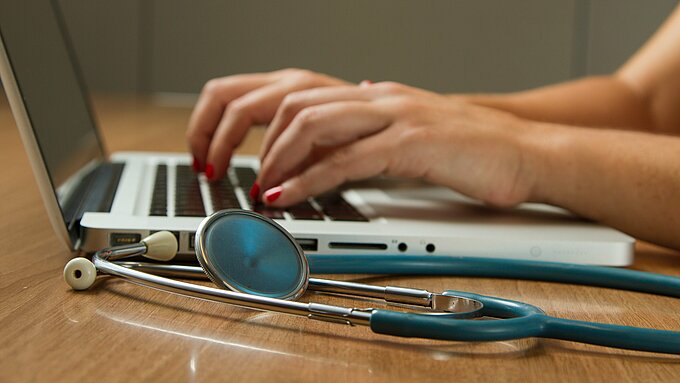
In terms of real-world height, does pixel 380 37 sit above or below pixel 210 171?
below

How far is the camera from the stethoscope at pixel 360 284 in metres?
0.43

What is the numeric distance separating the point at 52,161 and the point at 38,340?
37cm

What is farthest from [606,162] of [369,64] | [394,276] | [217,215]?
[369,64]

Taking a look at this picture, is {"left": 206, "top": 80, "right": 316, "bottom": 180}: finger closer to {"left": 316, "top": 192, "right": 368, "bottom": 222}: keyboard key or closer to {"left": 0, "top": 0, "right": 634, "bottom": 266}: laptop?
{"left": 0, "top": 0, "right": 634, "bottom": 266}: laptop

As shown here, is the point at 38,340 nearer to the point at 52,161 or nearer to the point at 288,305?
the point at 288,305

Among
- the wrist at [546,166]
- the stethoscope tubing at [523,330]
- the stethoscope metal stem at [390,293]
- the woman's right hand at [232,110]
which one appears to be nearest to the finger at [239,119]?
the woman's right hand at [232,110]

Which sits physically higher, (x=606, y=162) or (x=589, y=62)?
(x=606, y=162)

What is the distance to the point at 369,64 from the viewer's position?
137 inches

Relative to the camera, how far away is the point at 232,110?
38.6 inches

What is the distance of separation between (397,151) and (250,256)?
31 centimetres

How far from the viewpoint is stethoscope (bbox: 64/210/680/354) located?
16.8 inches

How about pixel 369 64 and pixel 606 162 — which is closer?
pixel 606 162

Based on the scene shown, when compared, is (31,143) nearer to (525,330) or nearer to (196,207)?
(196,207)

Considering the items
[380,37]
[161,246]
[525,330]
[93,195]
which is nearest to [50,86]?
[93,195]
